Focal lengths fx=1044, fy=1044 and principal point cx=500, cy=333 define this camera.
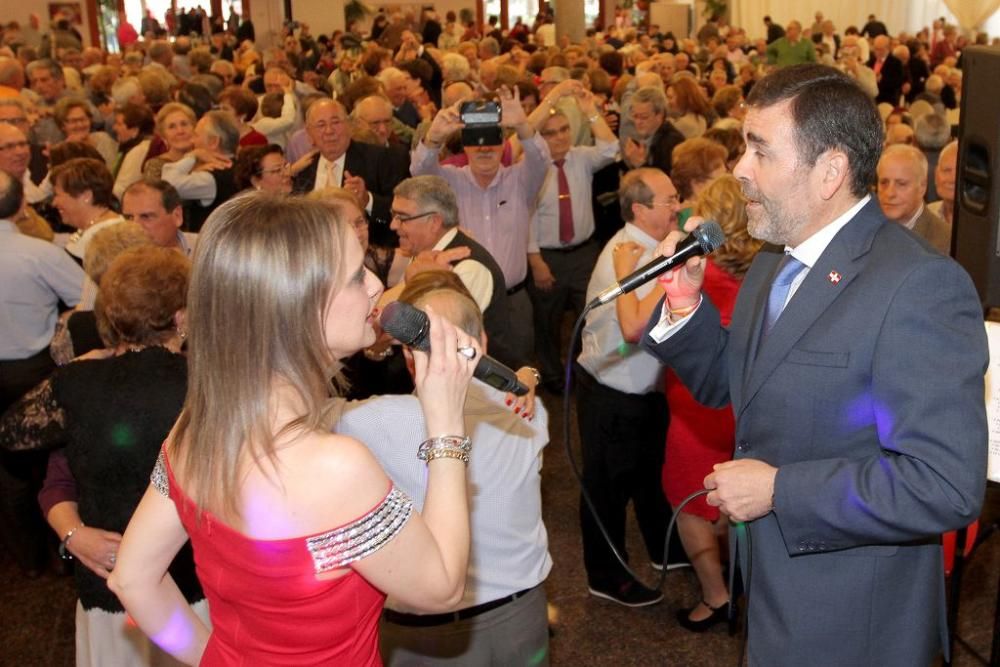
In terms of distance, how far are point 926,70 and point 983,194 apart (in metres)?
11.3

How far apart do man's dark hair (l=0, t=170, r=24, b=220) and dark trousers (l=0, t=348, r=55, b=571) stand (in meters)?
0.52

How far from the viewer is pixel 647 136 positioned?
6230 mm

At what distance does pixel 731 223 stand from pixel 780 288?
1.16 meters

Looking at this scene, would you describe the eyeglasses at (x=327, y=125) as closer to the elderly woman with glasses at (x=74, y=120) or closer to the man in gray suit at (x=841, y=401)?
the elderly woman with glasses at (x=74, y=120)

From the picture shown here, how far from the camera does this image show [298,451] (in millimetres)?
1370

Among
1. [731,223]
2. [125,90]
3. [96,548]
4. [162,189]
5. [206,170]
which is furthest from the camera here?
[125,90]

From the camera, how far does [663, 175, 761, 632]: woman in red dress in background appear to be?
117 inches

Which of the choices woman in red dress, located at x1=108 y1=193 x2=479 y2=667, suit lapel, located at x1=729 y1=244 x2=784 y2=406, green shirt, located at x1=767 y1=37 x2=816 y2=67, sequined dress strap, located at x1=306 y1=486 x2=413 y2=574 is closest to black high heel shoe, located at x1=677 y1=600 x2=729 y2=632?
suit lapel, located at x1=729 y1=244 x2=784 y2=406

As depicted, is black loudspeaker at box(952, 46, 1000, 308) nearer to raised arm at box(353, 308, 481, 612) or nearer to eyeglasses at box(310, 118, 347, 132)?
raised arm at box(353, 308, 481, 612)

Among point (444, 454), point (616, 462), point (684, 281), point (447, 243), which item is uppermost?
point (684, 281)

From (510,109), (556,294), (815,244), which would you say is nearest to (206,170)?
(510,109)

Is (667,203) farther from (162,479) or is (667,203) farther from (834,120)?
(162,479)

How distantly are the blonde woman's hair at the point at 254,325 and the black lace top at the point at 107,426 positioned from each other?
2.82ft

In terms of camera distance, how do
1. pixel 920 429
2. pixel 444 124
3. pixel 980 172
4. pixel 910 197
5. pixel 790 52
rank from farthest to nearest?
pixel 790 52, pixel 444 124, pixel 910 197, pixel 980 172, pixel 920 429
